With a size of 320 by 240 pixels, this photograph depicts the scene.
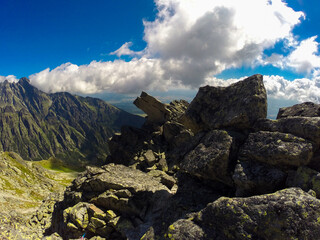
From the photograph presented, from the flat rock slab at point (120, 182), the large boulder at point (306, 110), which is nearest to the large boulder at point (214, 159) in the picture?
the large boulder at point (306, 110)

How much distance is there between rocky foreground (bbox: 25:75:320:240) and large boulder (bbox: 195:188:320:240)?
0.05m

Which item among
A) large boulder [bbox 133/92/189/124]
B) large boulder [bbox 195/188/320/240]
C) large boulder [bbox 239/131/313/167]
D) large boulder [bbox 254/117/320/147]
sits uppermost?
large boulder [bbox 133/92/189/124]

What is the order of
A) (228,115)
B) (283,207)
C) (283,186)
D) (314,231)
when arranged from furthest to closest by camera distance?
(228,115) → (283,186) → (283,207) → (314,231)

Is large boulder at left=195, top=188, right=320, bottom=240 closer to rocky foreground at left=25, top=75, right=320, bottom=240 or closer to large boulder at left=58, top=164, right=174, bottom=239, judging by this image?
rocky foreground at left=25, top=75, right=320, bottom=240

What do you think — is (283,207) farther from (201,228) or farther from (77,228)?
(77,228)

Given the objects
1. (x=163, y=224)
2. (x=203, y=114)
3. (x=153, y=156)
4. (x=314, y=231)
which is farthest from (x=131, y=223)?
(x=153, y=156)

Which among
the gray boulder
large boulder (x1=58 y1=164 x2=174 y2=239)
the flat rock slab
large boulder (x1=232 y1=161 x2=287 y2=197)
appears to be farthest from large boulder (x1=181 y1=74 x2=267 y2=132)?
the flat rock slab

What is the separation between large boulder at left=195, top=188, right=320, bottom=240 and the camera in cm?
1106

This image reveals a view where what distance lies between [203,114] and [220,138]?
6.77 meters

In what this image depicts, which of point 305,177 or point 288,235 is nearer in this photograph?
point 288,235

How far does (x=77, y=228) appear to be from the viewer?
79.4 ft

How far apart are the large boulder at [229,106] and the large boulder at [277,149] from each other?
3225 mm

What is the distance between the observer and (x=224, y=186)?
764 inches

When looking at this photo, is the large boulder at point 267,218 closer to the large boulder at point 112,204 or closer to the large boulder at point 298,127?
the large boulder at point 298,127
